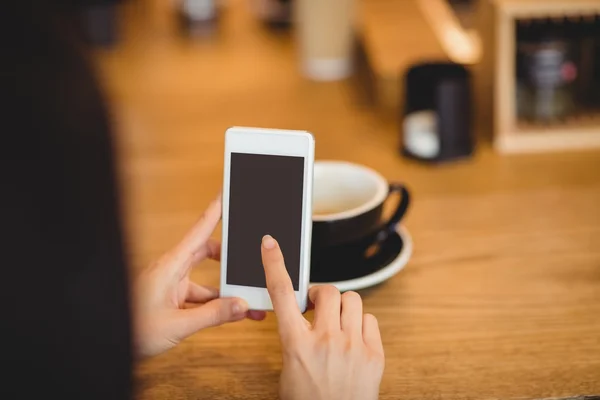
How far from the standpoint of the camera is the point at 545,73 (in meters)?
1.21

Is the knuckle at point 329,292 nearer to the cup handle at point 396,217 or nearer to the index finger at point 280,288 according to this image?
the index finger at point 280,288

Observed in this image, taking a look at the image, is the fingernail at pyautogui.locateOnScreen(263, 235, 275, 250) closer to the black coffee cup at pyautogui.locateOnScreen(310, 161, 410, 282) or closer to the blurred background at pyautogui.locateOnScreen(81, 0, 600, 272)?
the black coffee cup at pyautogui.locateOnScreen(310, 161, 410, 282)

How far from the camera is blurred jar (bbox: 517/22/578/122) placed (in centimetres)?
121

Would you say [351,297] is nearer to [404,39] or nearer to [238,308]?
[238,308]

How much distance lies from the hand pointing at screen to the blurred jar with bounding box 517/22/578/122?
619mm

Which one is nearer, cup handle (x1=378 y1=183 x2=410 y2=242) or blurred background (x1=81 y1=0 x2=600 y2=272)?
cup handle (x1=378 y1=183 x2=410 y2=242)

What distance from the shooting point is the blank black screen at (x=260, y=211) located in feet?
2.59

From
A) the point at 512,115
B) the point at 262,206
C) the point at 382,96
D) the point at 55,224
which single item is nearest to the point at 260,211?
the point at 262,206

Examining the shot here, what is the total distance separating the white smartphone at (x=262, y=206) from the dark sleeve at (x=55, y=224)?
1.12ft

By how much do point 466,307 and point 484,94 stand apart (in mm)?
560

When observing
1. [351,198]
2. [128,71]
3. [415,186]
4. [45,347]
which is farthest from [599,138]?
[45,347]

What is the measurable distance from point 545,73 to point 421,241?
0.36 meters

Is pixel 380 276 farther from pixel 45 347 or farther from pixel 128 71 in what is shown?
pixel 128 71

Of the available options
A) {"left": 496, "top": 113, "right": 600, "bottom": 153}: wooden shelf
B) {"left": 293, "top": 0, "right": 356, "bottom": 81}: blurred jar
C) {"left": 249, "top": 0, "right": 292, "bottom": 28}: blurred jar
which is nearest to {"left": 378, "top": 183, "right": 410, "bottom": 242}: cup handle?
{"left": 496, "top": 113, "right": 600, "bottom": 153}: wooden shelf
